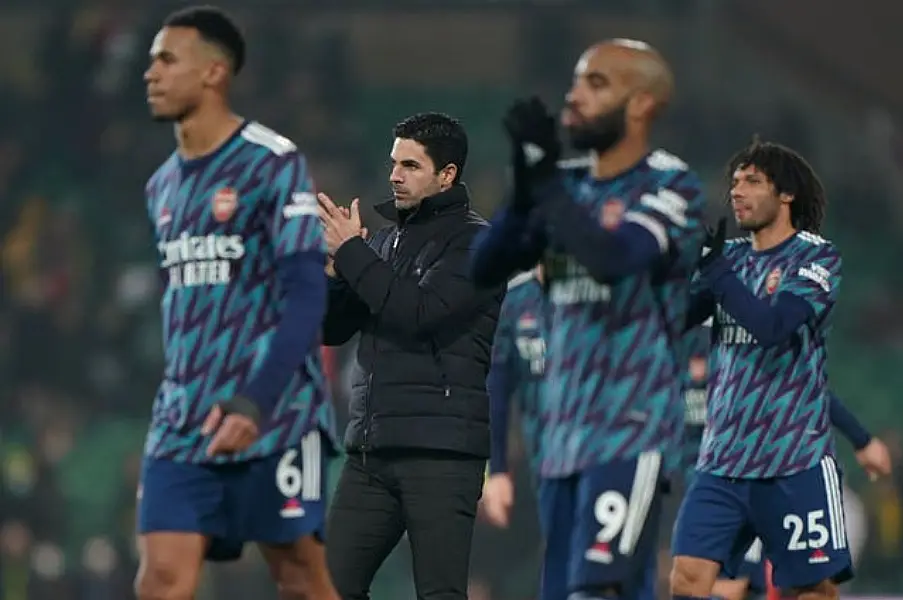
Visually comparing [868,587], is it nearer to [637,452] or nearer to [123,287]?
[123,287]

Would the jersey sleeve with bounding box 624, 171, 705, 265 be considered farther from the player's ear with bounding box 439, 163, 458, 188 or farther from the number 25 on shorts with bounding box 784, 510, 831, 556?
the number 25 on shorts with bounding box 784, 510, 831, 556

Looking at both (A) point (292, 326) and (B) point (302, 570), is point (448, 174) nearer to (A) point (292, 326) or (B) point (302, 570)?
(A) point (292, 326)

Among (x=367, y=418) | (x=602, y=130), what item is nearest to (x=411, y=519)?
(x=367, y=418)

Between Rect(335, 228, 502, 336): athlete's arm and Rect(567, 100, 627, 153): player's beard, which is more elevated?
Rect(567, 100, 627, 153): player's beard

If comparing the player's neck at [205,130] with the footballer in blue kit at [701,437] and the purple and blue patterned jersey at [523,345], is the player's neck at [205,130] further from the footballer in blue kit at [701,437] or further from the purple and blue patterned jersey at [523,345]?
the footballer in blue kit at [701,437]

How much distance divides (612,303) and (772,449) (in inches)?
77.2

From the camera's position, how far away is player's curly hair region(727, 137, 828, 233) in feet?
24.4

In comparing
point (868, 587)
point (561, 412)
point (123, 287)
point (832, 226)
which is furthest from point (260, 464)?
point (832, 226)

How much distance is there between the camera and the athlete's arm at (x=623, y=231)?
529 cm

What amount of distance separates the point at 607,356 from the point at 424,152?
1.63 meters

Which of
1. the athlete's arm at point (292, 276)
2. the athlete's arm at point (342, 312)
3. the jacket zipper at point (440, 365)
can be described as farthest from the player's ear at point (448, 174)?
the athlete's arm at point (292, 276)

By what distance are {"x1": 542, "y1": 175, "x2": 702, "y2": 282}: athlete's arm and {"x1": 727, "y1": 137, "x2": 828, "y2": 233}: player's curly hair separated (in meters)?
2.01

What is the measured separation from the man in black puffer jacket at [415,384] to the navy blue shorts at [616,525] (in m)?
1.08

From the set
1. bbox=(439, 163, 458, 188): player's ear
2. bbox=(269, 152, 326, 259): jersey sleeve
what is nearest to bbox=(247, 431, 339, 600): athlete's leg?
bbox=(269, 152, 326, 259): jersey sleeve
